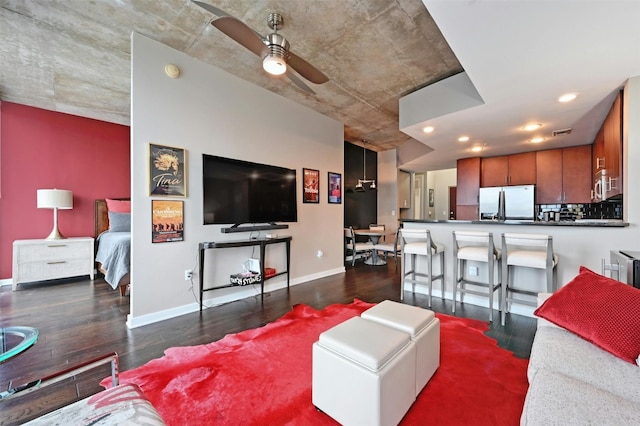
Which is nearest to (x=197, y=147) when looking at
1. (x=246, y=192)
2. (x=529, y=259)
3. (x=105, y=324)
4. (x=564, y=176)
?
(x=246, y=192)

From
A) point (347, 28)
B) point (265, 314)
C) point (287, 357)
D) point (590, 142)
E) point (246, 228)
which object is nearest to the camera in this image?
point (287, 357)

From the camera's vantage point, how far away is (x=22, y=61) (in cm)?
311

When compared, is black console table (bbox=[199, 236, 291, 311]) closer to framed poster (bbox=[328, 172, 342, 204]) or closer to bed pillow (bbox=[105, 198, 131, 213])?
framed poster (bbox=[328, 172, 342, 204])

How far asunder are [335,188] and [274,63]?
2.92 m

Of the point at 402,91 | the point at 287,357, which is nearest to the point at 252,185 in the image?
the point at 287,357

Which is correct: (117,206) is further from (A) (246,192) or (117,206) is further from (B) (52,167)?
(A) (246,192)

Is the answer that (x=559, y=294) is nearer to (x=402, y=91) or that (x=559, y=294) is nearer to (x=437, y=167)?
(x=402, y=91)

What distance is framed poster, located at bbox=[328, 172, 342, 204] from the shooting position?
483cm

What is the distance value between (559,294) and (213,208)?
3.27 meters

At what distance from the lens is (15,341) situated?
117cm

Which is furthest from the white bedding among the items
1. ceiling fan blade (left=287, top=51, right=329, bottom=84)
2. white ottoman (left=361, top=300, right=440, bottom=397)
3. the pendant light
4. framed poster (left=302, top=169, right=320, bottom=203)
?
the pendant light

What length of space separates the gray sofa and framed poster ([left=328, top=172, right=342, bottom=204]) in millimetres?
3702

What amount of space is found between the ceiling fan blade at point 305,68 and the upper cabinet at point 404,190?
5.42m

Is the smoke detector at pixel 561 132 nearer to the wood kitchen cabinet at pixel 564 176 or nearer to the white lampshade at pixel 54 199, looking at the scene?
the wood kitchen cabinet at pixel 564 176
